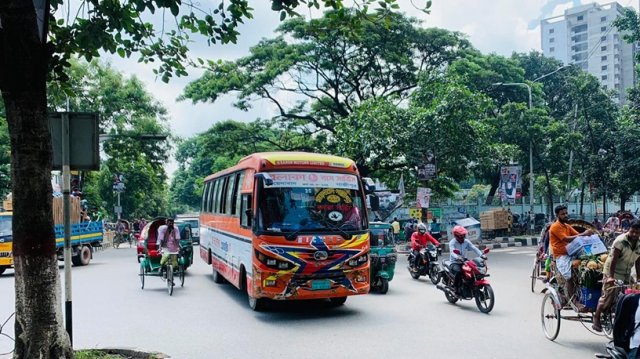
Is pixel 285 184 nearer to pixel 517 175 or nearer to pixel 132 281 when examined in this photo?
pixel 132 281

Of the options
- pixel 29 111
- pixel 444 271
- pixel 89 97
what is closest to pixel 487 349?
pixel 444 271

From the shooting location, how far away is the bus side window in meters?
9.68

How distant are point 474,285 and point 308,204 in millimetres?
3130

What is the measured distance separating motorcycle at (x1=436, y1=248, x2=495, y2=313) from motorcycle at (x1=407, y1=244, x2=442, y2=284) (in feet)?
9.84

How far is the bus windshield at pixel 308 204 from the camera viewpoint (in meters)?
9.37

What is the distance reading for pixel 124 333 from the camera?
8281 millimetres

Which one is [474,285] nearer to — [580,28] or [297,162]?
[297,162]

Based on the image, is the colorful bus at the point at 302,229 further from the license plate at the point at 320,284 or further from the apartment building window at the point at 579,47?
the apartment building window at the point at 579,47

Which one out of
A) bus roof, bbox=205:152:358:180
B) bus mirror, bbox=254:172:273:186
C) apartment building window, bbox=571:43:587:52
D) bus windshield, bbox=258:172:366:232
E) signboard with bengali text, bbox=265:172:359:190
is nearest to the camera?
bus windshield, bbox=258:172:366:232

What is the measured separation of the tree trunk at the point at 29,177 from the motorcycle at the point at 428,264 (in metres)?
9.81

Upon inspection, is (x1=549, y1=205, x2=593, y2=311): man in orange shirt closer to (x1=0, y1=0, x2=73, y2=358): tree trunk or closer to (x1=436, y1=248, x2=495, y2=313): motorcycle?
(x1=436, y1=248, x2=495, y2=313): motorcycle

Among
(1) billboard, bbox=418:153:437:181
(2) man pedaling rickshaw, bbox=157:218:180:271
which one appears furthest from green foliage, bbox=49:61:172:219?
(2) man pedaling rickshaw, bbox=157:218:180:271

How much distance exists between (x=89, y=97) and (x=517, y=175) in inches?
905

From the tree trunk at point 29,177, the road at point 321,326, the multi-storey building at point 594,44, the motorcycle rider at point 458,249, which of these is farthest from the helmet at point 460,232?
Answer: the multi-storey building at point 594,44
